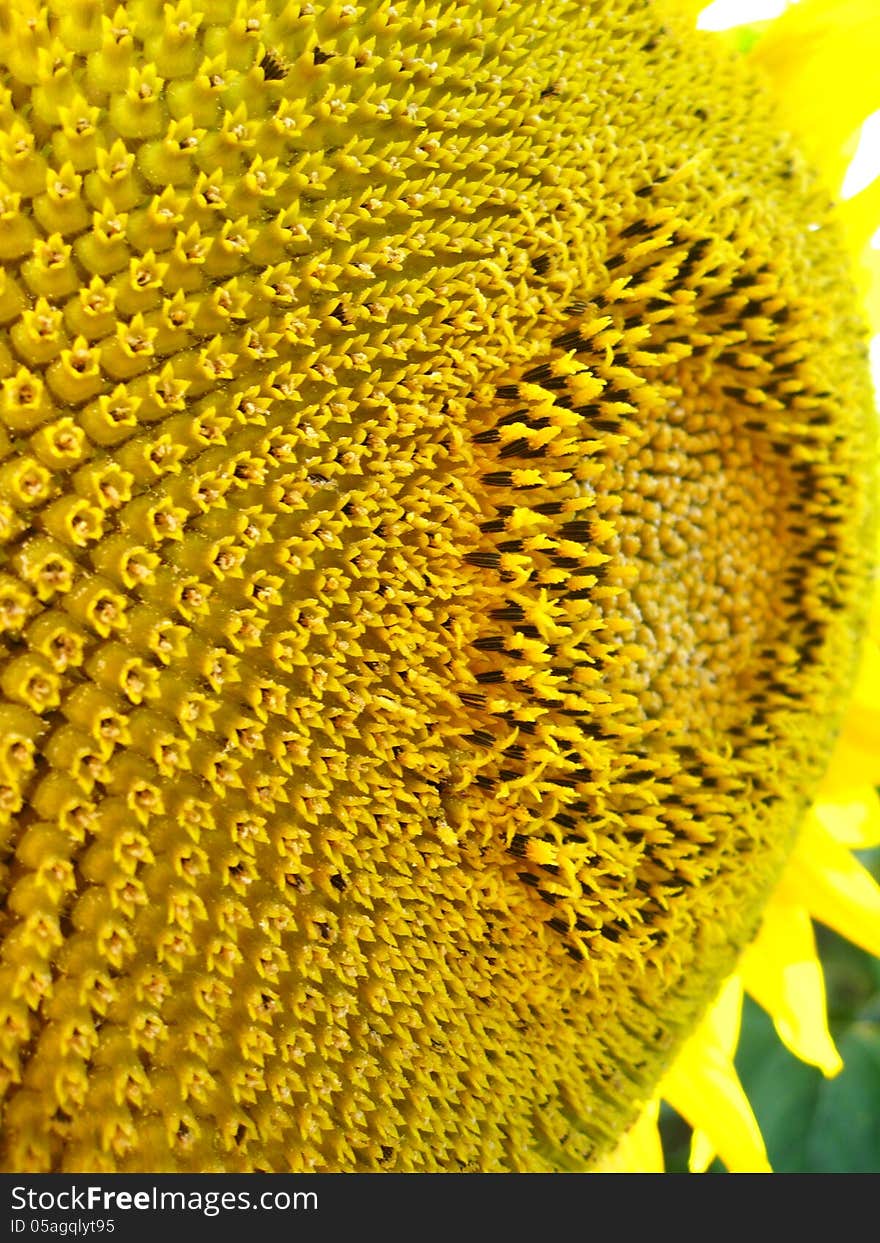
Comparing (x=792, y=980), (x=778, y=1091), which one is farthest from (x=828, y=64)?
(x=778, y=1091)

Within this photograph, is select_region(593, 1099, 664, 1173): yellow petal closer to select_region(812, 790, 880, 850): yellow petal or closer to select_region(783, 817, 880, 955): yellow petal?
select_region(783, 817, 880, 955): yellow petal

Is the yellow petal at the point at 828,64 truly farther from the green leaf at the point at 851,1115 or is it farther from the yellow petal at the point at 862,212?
the green leaf at the point at 851,1115

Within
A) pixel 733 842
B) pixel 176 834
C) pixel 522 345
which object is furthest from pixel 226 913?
pixel 733 842

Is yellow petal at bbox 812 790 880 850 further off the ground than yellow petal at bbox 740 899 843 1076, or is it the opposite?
yellow petal at bbox 812 790 880 850

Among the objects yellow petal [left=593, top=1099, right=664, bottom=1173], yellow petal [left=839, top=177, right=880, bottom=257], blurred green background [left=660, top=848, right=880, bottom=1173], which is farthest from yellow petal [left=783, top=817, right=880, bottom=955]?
yellow petal [left=839, top=177, right=880, bottom=257]

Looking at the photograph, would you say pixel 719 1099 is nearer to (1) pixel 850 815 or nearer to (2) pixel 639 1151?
(2) pixel 639 1151

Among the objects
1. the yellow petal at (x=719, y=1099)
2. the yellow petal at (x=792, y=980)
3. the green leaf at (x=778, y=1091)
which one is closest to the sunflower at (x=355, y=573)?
the yellow petal at (x=719, y=1099)
